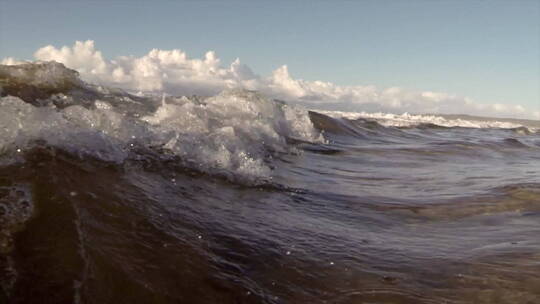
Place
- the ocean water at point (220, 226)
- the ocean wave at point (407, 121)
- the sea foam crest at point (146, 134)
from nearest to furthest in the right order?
the ocean water at point (220, 226)
the sea foam crest at point (146, 134)
the ocean wave at point (407, 121)

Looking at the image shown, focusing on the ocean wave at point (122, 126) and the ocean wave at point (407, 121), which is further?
the ocean wave at point (407, 121)

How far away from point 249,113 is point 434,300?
19.1 ft

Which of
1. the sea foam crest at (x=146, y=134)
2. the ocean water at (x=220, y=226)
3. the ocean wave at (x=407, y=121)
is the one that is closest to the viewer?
the ocean water at (x=220, y=226)

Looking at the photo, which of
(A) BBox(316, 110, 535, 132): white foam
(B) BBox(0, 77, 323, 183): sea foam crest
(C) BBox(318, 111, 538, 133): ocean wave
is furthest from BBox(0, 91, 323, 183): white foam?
(A) BBox(316, 110, 535, 132): white foam

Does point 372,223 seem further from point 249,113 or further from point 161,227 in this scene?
point 249,113

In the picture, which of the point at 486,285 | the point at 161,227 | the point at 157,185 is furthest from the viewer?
the point at 157,185

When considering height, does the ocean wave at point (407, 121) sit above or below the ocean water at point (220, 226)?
above

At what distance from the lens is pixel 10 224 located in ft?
6.36

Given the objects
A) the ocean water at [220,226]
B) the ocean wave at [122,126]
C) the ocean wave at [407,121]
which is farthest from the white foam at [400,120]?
the ocean water at [220,226]

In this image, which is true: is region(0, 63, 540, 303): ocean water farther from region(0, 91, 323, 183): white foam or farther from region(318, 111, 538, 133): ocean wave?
region(318, 111, 538, 133): ocean wave

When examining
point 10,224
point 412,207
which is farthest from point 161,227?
point 412,207

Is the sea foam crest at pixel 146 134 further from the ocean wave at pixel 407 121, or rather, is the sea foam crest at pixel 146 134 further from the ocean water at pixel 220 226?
the ocean wave at pixel 407 121

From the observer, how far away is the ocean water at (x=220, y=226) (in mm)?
1853

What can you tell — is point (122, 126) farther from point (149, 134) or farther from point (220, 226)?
point (220, 226)
